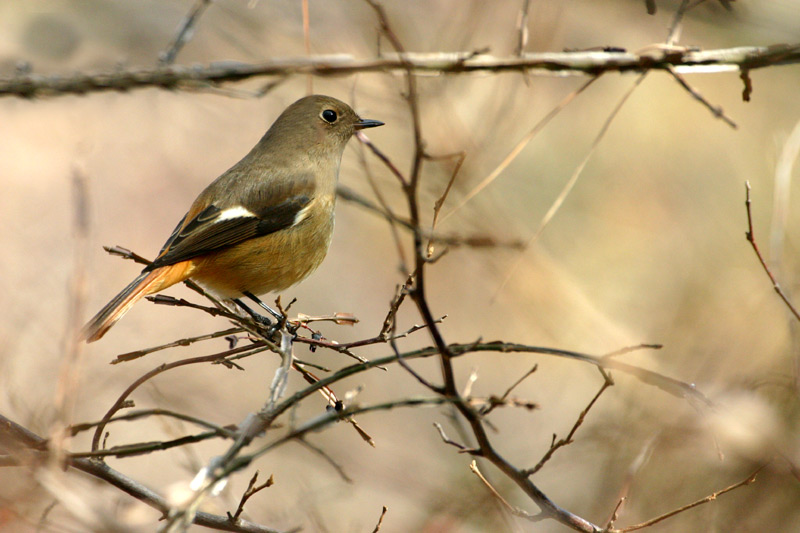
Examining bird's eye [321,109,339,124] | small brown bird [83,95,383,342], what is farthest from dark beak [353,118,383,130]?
bird's eye [321,109,339,124]

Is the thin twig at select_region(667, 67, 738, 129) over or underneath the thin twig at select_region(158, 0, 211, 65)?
underneath

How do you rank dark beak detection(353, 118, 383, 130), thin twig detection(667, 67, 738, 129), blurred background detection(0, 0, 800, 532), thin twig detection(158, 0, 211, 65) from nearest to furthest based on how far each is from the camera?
thin twig detection(667, 67, 738, 129)
thin twig detection(158, 0, 211, 65)
dark beak detection(353, 118, 383, 130)
blurred background detection(0, 0, 800, 532)

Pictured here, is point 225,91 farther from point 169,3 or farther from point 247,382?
point 169,3

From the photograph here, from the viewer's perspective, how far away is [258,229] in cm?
391

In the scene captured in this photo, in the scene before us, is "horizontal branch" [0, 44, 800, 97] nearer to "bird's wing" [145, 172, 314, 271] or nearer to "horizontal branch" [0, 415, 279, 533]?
"bird's wing" [145, 172, 314, 271]

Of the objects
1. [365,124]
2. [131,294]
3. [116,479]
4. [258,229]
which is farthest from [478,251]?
[116,479]

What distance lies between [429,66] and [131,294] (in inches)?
66.8

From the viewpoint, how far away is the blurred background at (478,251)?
4.80 meters

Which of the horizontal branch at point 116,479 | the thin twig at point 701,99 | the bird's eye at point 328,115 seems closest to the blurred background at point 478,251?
the bird's eye at point 328,115

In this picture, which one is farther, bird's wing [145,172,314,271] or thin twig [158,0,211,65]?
bird's wing [145,172,314,271]

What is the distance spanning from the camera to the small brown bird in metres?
3.78

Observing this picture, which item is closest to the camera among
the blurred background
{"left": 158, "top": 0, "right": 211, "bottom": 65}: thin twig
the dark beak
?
{"left": 158, "top": 0, "right": 211, "bottom": 65}: thin twig

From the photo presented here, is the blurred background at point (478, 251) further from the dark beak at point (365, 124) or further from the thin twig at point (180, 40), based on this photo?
the thin twig at point (180, 40)

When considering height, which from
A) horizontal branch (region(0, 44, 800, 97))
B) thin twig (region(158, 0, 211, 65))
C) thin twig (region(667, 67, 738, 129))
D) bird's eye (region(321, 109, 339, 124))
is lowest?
thin twig (region(667, 67, 738, 129))
